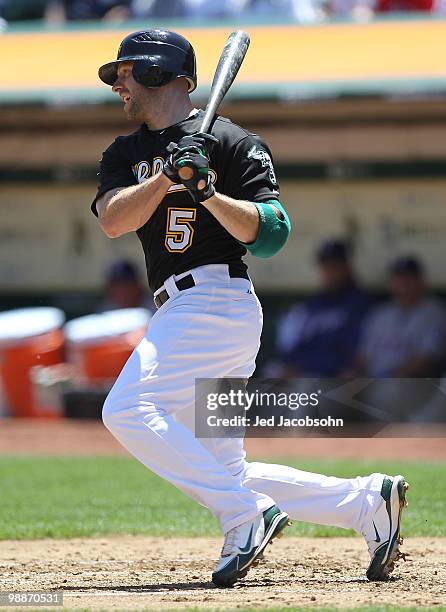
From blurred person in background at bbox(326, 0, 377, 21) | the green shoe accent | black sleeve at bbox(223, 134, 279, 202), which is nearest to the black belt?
black sleeve at bbox(223, 134, 279, 202)

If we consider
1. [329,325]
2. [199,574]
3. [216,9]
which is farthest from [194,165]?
[216,9]

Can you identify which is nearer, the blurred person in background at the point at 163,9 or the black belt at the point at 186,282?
the black belt at the point at 186,282

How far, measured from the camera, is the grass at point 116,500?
5199 mm

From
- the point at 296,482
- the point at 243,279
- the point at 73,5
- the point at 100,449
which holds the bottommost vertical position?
the point at 100,449

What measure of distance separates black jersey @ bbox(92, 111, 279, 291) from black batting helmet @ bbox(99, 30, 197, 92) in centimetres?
16

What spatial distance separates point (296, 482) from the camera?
12.6 feet

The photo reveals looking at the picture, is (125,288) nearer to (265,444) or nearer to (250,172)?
(265,444)

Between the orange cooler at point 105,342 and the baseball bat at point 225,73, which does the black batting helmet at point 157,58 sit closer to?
the baseball bat at point 225,73

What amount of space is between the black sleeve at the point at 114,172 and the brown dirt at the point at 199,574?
4.00 feet

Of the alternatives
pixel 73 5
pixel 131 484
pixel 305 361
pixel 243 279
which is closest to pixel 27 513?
pixel 131 484

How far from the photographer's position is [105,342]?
377 inches

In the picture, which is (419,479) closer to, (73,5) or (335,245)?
(335,245)

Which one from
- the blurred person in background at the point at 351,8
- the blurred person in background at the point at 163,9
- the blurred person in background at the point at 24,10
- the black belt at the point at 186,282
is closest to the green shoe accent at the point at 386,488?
the black belt at the point at 186,282

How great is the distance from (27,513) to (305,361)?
4.19 metres
